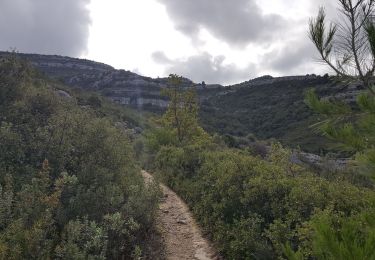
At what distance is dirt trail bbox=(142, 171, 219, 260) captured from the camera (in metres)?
10.3

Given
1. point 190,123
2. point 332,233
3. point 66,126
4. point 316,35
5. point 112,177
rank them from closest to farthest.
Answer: point 332,233 < point 316,35 < point 112,177 < point 66,126 < point 190,123

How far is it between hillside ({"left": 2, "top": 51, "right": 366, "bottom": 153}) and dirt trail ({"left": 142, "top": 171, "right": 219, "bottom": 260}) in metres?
48.0

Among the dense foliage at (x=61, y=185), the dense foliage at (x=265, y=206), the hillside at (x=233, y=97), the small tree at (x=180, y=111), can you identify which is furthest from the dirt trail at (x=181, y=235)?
the hillside at (x=233, y=97)

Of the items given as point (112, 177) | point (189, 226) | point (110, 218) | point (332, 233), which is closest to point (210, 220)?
point (189, 226)

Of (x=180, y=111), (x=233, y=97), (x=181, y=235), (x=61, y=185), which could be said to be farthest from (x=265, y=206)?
(x=233, y=97)

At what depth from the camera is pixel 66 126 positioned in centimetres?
1183

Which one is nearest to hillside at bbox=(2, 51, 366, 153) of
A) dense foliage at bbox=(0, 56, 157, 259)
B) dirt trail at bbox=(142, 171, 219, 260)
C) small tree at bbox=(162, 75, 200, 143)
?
small tree at bbox=(162, 75, 200, 143)

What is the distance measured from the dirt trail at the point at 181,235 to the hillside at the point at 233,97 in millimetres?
48021

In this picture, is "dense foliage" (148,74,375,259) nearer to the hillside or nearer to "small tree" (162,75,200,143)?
"small tree" (162,75,200,143)

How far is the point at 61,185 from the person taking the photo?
8484 millimetres

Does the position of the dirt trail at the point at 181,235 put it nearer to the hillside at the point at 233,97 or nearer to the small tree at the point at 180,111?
the small tree at the point at 180,111

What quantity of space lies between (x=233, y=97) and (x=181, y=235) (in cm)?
9965

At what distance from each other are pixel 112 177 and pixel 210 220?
330 centimetres

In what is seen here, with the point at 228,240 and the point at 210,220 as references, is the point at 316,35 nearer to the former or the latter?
the point at 228,240
